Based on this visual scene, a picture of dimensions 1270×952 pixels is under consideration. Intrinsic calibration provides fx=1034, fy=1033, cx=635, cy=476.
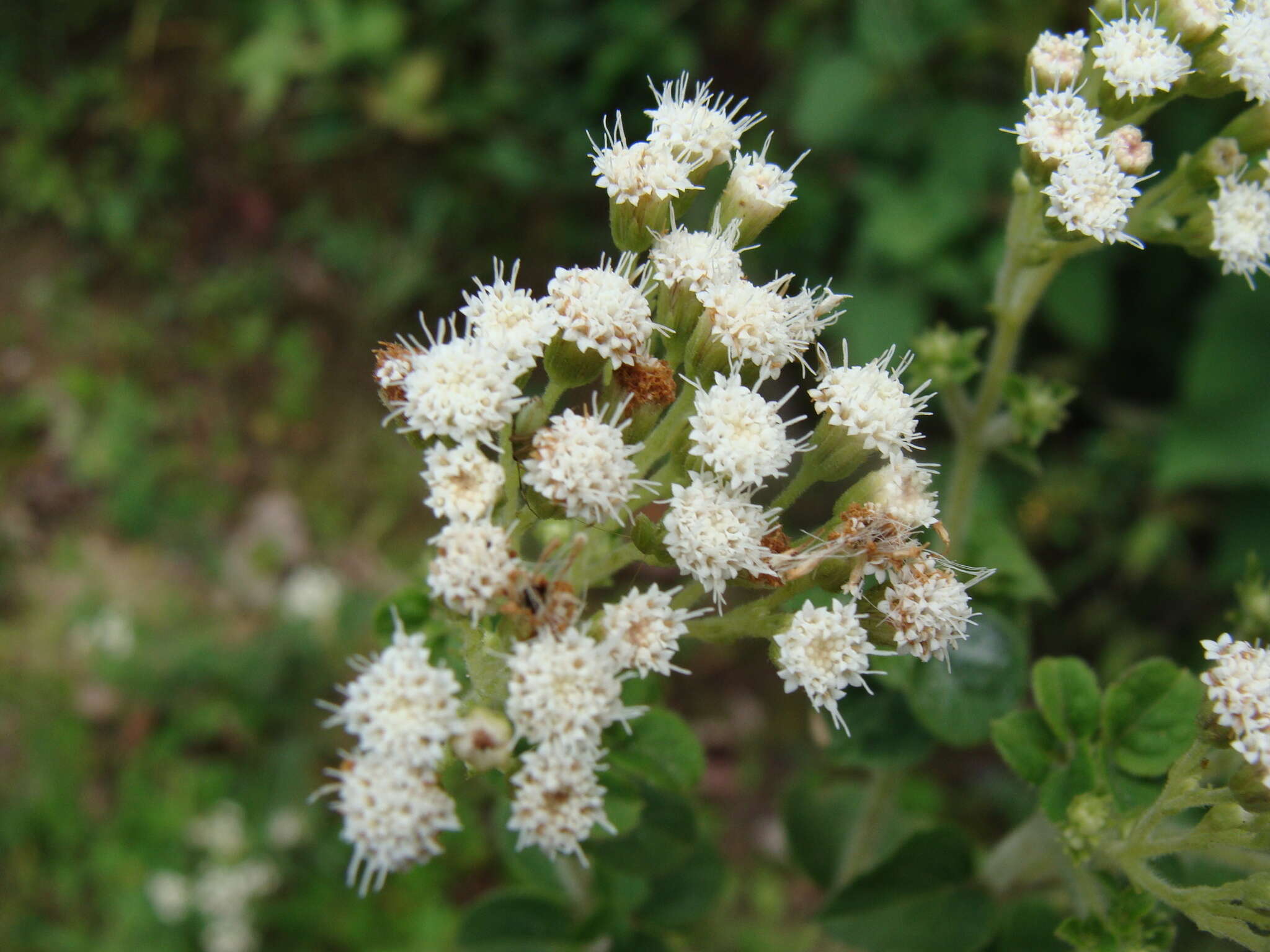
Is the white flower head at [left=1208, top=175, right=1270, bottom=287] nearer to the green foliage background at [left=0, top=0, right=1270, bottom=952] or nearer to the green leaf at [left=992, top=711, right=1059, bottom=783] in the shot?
the green leaf at [left=992, top=711, right=1059, bottom=783]

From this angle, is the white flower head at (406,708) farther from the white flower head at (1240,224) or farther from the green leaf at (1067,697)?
the white flower head at (1240,224)

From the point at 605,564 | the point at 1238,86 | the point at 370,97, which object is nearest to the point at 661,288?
the point at 605,564

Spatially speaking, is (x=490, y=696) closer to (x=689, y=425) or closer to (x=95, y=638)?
(x=689, y=425)

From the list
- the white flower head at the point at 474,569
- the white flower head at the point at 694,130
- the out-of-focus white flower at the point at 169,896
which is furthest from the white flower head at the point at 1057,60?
the out-of-focus white flower at the point at 169,896

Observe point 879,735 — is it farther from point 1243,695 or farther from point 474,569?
point 474,569

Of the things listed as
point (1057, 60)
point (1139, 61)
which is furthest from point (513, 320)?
point (1139, 61)

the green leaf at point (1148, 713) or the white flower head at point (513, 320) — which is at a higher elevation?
the white flower head at point (513, 320)
